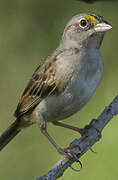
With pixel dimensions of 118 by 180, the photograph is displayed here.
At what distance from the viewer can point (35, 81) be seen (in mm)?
5918

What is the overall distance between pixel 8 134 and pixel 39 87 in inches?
31.1

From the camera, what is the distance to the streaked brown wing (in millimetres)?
5590

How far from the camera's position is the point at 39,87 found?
229 inches

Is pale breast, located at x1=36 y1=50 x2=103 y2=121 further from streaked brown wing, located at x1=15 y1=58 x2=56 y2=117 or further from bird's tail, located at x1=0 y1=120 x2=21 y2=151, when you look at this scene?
bird's tail, located at x1=0 y1=120 x2=21 y2=151

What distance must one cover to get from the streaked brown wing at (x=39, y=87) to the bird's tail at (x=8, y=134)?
0.20m

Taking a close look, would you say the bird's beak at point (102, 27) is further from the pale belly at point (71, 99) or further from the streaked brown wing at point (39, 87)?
the streaked brown wing at point (39, 87)

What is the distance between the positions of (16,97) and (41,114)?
208 cm

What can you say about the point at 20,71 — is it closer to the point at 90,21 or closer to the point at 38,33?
the point at 38,33

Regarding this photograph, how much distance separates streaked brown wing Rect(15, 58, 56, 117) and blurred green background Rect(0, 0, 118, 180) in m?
0.93

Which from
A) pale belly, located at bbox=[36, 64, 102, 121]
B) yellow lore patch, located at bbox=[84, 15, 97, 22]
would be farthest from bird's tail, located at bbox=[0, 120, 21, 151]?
yellow lore patch, located at bbox=[84, 15, 97, 22]

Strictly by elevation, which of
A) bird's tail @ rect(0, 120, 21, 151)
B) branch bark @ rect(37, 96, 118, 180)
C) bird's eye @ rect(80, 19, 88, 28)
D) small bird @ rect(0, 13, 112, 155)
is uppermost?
bird's eye @ rect(80, 19, 88, 28)

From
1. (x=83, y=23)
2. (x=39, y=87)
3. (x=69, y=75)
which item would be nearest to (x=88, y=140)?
(x=69, y=75)

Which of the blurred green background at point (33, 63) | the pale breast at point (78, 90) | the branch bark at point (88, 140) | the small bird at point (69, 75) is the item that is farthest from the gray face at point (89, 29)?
the blurred green background at point (33, 63)

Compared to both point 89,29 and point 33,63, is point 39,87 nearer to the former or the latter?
point 89,29
